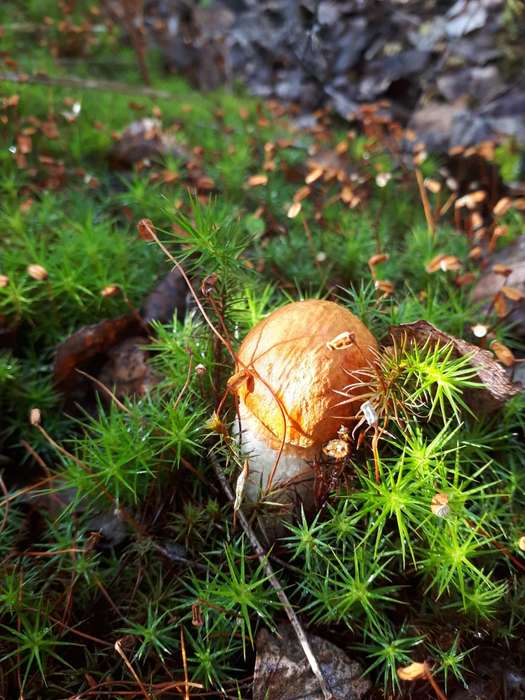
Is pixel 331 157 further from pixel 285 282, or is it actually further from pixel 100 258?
pixel 100 258

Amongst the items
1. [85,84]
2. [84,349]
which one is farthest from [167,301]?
[85,84]

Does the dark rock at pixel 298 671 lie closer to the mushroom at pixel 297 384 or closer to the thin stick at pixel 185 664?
the thin stick at pixel 185 664

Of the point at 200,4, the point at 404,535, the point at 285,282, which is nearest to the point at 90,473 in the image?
the point at 404,535

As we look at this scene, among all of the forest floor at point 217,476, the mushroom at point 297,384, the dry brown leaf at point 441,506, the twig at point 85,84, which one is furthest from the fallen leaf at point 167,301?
the twig at point 85,84

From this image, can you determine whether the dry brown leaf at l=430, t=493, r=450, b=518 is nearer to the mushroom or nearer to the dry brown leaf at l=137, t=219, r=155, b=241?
the mushroom

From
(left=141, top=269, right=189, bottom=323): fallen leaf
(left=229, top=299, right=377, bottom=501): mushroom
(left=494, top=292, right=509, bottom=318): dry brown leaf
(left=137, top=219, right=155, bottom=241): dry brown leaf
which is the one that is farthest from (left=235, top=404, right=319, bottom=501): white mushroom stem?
(left=494, top=292, right=509, bottom=318): dry brown leaf

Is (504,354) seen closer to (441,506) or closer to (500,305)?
(500,305)
